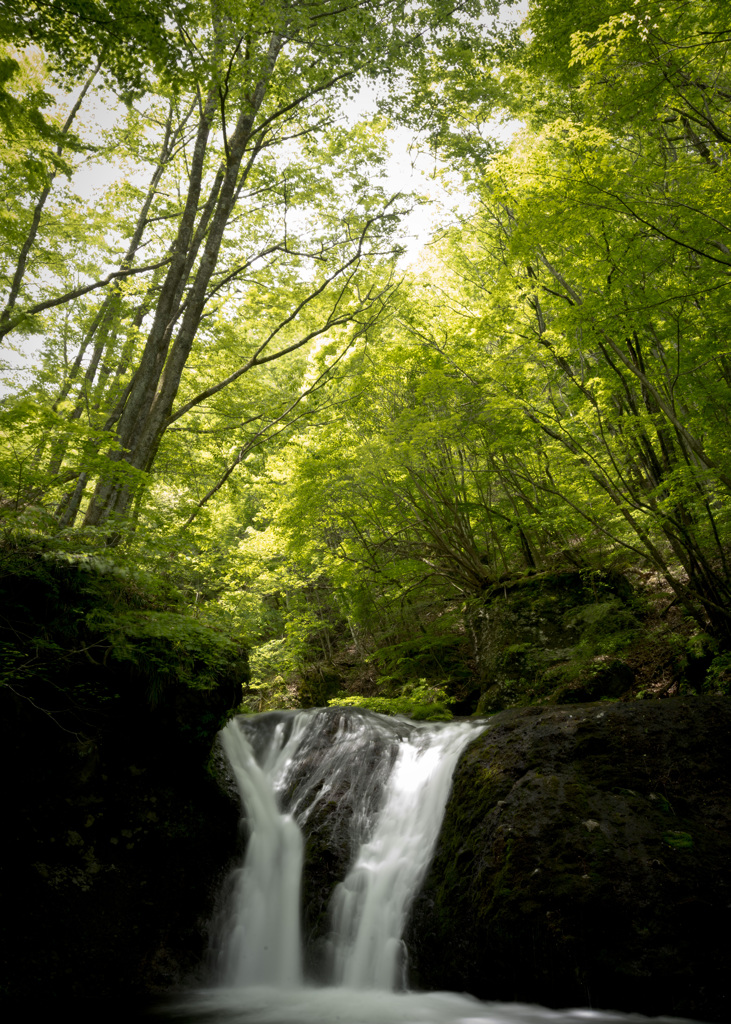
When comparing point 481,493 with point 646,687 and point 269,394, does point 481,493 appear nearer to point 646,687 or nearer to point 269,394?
point 646,687

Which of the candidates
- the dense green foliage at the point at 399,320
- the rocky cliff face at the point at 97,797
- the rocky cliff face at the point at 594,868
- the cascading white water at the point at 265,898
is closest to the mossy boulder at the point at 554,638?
the dense green foliage at the point at 399,320

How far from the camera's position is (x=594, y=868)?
392cm

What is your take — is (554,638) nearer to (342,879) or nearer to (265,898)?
(342,879)

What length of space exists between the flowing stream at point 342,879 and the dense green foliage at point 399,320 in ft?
8.35

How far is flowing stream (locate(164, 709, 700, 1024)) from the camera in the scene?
172 inches

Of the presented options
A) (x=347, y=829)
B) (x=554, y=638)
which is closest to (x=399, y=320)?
(x=554, y=638)

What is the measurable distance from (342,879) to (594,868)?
2.82 metres

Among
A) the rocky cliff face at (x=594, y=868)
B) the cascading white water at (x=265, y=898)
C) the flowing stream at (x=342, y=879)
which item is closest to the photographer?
the rocky cliff face at (x=594, y=868)

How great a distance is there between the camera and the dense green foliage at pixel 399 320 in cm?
544

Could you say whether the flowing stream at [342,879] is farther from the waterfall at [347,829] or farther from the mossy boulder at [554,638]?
the mossy boulder at [554,638]

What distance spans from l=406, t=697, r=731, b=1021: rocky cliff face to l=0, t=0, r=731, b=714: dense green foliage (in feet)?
6.45

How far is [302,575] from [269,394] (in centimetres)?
525

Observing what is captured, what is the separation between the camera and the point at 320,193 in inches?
364

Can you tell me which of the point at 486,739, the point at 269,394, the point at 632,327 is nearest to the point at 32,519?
the point at 486,739
